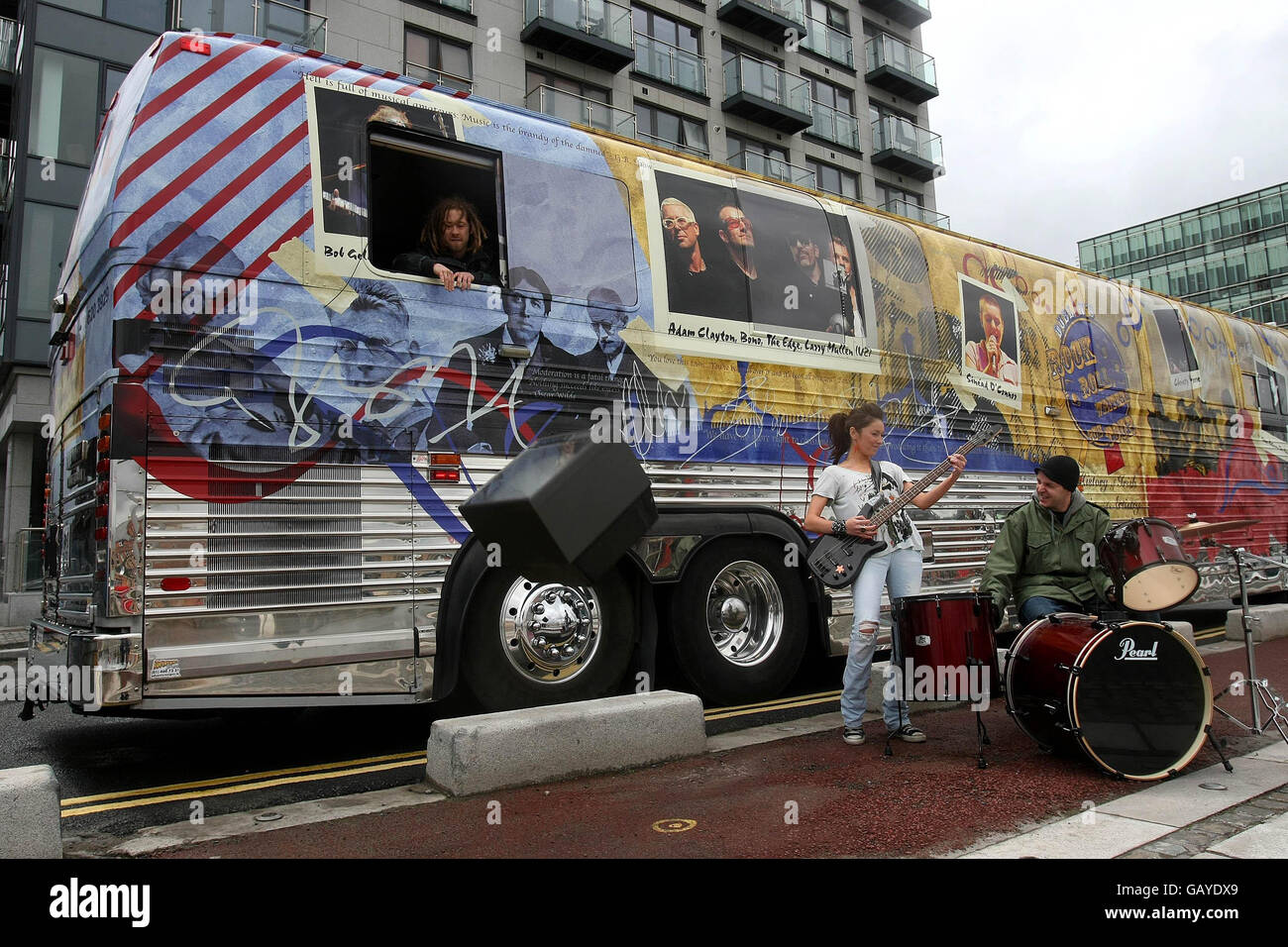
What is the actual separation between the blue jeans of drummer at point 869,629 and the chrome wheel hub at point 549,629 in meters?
1.47

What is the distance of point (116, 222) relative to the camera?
445cm

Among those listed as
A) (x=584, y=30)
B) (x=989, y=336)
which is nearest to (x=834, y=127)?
(x=584, y=30)

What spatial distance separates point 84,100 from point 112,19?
174cm

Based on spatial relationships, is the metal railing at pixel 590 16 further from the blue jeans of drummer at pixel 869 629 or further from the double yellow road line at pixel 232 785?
the double yellow road line at pixel 232 785

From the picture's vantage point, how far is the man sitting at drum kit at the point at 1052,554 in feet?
16.5

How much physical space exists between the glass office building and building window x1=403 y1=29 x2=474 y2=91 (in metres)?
54.6

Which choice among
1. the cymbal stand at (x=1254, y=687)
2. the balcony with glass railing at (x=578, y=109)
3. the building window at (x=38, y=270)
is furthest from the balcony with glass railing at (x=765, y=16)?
the cymbal stand at (x=1254, y=687)

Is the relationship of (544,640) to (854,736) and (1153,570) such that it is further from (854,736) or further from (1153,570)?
(1153,570)

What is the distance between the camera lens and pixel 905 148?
32.0 metres

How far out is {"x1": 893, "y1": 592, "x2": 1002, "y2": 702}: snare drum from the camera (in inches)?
181

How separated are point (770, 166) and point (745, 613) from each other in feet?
79.9

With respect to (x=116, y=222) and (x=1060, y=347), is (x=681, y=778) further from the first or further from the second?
(x=1060, y=347)
